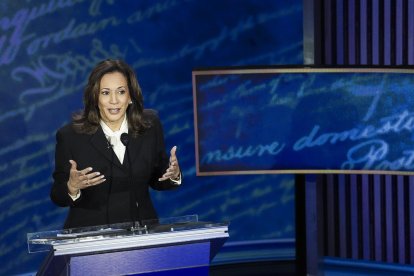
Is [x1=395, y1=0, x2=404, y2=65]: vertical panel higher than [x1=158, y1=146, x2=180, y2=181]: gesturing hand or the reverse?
higher

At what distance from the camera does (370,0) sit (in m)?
4.64

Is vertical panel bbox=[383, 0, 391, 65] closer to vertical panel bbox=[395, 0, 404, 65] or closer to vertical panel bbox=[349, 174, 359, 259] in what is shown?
vertical panel bbox=[395, 0, 404, 65]

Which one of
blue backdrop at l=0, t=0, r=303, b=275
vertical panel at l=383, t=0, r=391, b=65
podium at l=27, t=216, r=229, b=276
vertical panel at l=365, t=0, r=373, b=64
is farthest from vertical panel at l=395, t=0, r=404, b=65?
podium at l=27, t=216, r=229, b=276

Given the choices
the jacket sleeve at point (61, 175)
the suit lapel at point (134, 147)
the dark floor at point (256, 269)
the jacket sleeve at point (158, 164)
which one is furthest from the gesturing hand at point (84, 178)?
the dark floor at point (256, 269)

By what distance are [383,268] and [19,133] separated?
8.02ft

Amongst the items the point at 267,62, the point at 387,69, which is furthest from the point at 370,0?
the point at 387,69

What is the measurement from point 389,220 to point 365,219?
152 mm

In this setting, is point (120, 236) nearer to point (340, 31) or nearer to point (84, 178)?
point (84, 178)

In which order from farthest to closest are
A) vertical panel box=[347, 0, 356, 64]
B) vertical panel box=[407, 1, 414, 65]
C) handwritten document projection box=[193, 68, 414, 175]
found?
1. vertical panel box=[347, 0, 356, 64]
2. vertical panel box=[407, 1, 414, 65]
3. handwritten document projection box=[193, 68, 414, 175]

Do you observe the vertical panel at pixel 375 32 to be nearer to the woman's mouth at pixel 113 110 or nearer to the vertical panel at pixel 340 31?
the vertical panel at pixel 340 31

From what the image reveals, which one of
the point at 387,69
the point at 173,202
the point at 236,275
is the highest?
the point at 387,69

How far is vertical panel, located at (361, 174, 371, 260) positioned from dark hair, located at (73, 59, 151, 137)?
2.30 m

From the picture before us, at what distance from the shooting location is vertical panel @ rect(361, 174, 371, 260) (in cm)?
475

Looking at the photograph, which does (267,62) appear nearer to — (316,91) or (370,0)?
(370,0)
